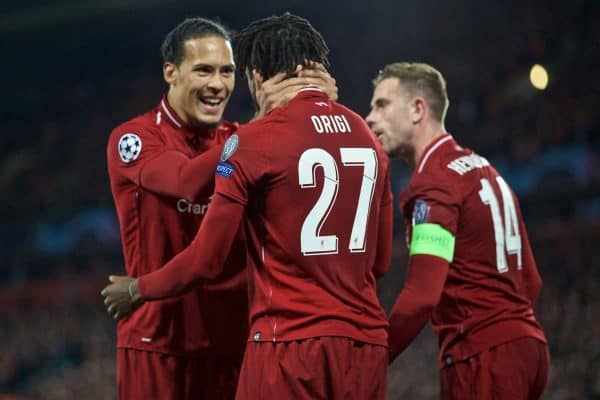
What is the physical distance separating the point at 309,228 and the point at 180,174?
0.78 metres

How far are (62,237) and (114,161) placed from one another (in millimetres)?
13042

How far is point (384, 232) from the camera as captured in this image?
3.79 m

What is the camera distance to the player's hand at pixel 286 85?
3537 mm

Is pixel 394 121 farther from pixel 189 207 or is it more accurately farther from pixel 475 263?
pixel 189 207

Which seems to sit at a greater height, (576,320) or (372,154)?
(372,154)

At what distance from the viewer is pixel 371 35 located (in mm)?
17422

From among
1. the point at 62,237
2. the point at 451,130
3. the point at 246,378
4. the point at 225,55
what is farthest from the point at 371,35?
the point at 246,378

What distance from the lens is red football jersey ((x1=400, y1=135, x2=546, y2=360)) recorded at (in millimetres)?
4258

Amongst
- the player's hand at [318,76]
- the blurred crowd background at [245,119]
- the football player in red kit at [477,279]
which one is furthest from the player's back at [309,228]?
the blurred crowd background at [245,119]

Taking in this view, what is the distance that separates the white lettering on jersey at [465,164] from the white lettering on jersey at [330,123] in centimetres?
95

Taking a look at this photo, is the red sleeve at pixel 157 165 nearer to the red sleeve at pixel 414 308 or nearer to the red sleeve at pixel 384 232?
the red sleeve at pixel 384 232

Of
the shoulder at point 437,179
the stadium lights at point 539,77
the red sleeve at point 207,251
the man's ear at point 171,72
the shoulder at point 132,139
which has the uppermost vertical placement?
the stadium lights at point 539,77

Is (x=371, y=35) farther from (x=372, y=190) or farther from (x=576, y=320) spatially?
(x=372, y=190)

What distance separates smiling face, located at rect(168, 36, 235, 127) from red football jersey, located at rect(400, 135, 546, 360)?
0.94 meters
